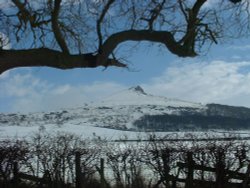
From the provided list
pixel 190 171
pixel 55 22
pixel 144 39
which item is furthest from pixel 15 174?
pixel 144 39

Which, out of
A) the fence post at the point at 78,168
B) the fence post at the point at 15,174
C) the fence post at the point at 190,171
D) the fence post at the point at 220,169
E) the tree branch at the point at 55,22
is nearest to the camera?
the tree branch at the point at 55,22

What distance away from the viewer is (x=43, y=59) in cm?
1148

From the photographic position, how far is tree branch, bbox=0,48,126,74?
1129 centimetres

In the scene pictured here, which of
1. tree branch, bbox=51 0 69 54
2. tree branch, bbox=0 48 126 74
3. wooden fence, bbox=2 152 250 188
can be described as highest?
tree branch, bbox=51 0 69 54

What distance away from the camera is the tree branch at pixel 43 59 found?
37.0 ft

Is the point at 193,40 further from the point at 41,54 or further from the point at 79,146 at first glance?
the point at 79,146

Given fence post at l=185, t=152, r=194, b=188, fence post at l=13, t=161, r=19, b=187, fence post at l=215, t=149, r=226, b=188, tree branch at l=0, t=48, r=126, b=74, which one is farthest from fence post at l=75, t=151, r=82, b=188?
fence post at l=215, t=149, r=226, b=188

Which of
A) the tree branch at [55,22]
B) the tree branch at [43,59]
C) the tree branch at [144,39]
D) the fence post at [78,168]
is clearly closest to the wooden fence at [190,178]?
the fence post at [78,168]

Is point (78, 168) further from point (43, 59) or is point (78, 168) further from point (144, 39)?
point (144, 39)

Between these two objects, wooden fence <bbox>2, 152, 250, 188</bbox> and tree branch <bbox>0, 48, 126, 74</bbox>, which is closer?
tree branch <bbox>0, 48, 126, 74</bbox>

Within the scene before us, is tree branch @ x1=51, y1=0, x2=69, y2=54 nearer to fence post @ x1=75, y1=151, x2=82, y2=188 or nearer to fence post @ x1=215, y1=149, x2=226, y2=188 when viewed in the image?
fence post @ x1=75, y1=151, x2=82, y2=188

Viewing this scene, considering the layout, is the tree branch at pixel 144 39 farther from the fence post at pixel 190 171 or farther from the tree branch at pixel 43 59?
the fence post at pixel 190 171

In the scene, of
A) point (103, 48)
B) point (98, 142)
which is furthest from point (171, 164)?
point (103, 48)

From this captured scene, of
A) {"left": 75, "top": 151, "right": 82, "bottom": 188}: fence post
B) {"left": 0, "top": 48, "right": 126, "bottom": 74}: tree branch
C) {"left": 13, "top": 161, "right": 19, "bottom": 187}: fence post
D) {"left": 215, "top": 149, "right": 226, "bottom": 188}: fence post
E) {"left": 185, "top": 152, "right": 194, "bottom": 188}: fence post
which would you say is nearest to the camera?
{"left": 0, "top": 48, "right": 126, "bottom": 74}: tree branch
